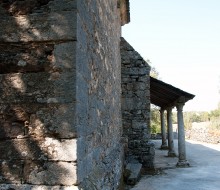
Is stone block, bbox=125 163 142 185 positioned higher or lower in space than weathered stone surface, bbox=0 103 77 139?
lower

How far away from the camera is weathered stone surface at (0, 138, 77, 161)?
2574 mm

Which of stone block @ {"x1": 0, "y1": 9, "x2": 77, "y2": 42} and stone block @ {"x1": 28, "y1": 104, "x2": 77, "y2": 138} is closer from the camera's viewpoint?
stone block @ {"x1": 28, "y1": 104, "x2": 77, "y2": 138}

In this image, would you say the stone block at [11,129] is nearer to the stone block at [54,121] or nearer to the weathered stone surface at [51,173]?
the stone block at [54,121]

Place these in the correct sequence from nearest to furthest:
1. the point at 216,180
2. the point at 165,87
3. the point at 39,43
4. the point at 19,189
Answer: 1. the point at 19,189
2. the point at 39,43
3. the point at 216,180
4. the point at 165,87

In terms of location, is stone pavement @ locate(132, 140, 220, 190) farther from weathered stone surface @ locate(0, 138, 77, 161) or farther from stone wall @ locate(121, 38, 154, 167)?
weathered stone surface @ locate(0, 138, 77, 161)

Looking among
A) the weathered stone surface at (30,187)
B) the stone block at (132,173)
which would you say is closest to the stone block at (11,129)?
the weathered stone surface at (30,187)

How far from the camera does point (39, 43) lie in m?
2.74

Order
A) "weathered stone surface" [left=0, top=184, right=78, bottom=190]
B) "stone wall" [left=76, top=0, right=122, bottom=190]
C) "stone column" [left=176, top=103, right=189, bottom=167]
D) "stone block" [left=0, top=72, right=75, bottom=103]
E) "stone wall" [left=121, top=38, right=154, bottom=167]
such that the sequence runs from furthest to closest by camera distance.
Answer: "stone column" [left=176, top=103, right=189, bottom=167]
"stone wall" [left=121, top=38, right=154, bottom=167]
"stone wall" [left=76, top=0, right=122, bottom=190]
"stone block" [left=0, top=72, right=75, bottom=103]
"weathered stone surface" [left=0, top=184, right=78, bottom=190]

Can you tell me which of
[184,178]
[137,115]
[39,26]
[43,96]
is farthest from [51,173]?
[137,115]

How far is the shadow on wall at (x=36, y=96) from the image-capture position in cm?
258

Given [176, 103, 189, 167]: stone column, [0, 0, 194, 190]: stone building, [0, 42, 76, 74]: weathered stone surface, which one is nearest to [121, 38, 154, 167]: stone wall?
[176, 103, 189, 167]: stone column

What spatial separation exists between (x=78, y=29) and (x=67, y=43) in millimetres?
176

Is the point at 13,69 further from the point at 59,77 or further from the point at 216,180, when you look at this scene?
the point at 216,180

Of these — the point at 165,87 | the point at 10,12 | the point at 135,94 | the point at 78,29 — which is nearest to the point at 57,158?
the point at 78,29
